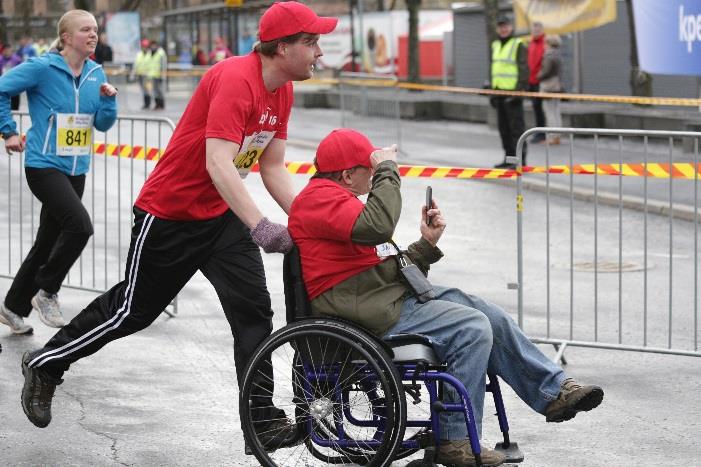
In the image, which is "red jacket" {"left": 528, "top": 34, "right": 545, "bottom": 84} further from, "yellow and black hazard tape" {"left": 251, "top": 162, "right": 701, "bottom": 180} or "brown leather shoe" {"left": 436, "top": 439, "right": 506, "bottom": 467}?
"brown leather shoe" {"left": 436, "top": 439, "right": 506, "bottom": 467}

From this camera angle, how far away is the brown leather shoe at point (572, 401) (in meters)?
5.39

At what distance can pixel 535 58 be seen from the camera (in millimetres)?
20844

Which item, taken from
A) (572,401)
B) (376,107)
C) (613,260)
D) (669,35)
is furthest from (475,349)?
(376,107)

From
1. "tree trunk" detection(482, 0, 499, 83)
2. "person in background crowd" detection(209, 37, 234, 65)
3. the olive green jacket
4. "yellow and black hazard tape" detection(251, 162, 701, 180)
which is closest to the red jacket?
"tree trunk" detection(482, 0, 499, 83)

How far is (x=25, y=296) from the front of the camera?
8250 mm

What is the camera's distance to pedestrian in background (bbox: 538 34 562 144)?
67.9ft

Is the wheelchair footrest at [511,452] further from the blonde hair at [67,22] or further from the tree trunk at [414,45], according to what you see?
the tree trunk at [414,45]

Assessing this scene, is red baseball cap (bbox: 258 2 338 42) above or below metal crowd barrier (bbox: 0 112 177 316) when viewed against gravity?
above

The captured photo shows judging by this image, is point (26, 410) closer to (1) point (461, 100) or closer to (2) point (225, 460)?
(2) point (225, 460)

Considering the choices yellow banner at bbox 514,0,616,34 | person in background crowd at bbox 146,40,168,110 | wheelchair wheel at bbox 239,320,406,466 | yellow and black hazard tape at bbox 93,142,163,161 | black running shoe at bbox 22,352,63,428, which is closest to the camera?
wheelchair wheel at bbox 239,320,406,466

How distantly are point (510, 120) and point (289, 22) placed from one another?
43.8ft

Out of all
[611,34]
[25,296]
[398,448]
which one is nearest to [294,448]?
[398,448]

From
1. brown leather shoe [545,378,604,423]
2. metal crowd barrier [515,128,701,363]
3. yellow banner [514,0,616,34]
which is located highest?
yellow banner [514,0,616,34]

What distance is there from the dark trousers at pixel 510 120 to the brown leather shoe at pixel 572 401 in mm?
13116
